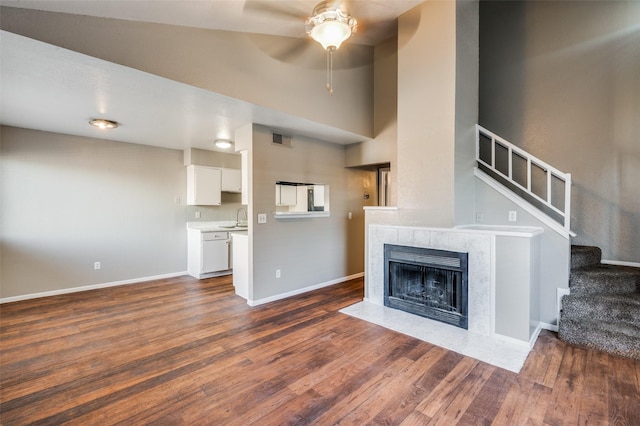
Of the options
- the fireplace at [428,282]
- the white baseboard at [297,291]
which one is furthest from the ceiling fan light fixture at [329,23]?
the white baseboard at [297,291]

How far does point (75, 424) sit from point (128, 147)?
4.45 m

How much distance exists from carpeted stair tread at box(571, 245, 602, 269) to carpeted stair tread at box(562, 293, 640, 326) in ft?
1.39

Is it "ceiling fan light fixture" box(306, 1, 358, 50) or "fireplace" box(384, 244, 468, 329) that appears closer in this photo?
"ceiling fan light fixture" box(306, 1, 358, 50)

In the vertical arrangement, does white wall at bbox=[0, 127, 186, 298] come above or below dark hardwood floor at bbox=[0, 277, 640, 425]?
above

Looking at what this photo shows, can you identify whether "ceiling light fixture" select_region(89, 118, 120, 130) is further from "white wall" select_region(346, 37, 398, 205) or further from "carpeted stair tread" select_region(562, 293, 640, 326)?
"carpeted stair tread" select_region(562, 293, 640, 326)

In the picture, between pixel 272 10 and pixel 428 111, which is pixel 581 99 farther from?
pixel 272 10

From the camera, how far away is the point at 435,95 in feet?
10.7

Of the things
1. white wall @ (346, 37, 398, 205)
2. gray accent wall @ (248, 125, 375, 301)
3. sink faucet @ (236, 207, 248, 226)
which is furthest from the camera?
sink faucet @ (236, 207, 248, 226)

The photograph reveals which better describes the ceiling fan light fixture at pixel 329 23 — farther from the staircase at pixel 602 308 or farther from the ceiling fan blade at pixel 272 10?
the staircase at pixel 602 308

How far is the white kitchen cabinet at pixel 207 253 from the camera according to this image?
5.21 m

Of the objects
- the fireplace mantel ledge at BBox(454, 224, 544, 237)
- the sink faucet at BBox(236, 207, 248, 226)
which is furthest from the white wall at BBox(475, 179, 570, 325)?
the sink faucet at BBox(236, 207, 248, 226)

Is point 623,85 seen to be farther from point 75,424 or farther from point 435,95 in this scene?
point 75,424

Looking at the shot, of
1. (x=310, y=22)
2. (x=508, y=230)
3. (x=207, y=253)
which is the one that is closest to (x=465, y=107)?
(x=508, y=230)

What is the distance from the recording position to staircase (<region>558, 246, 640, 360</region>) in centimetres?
249
